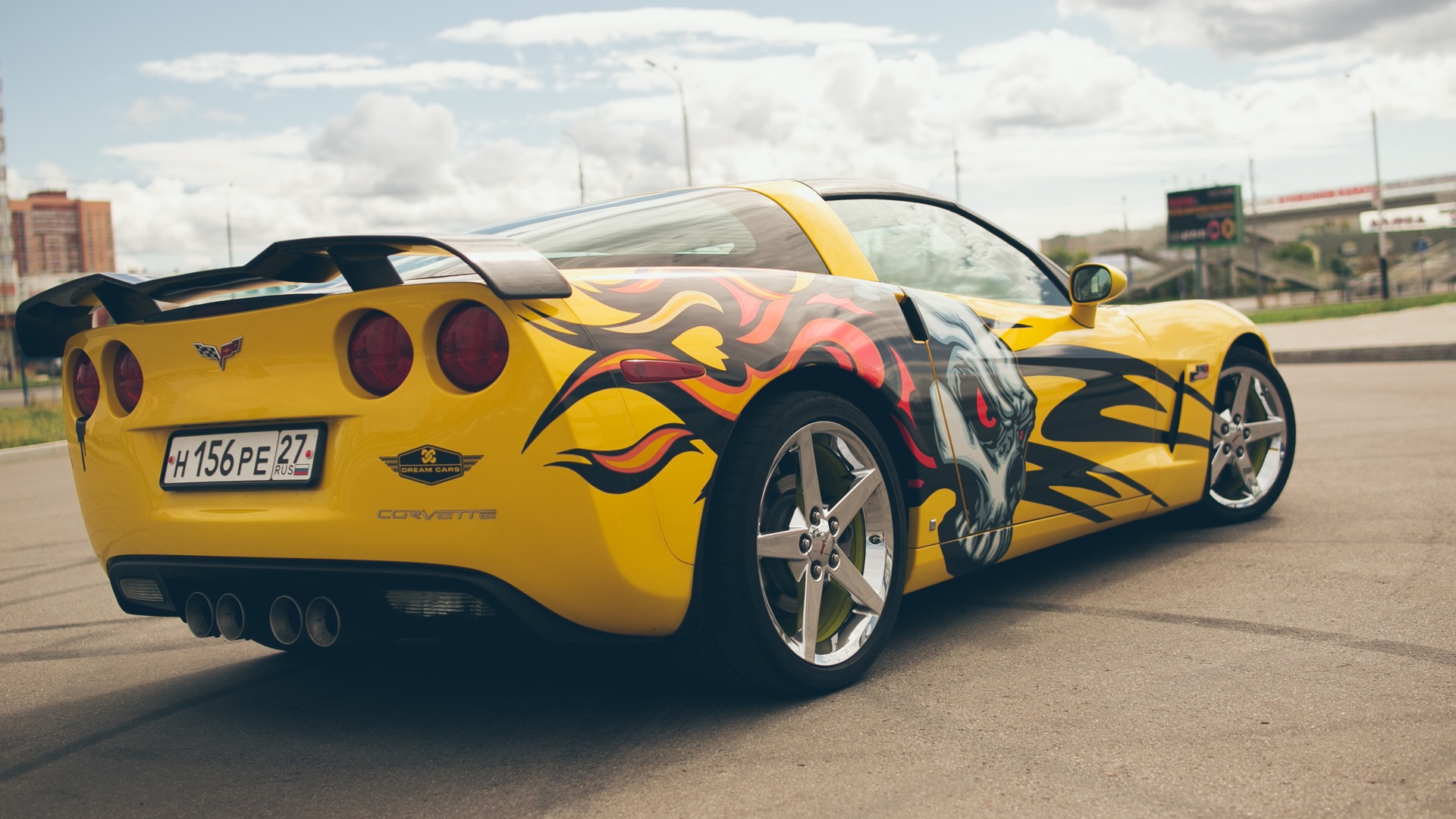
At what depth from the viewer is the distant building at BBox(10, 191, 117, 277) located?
433 ft

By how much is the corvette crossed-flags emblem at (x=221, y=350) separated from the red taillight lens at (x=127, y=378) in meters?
0.30

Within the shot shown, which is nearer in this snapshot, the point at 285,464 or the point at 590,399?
the point at 590,399

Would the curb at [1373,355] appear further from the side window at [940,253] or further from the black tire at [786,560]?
the black tire at [786,560]

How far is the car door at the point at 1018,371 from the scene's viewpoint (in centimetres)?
345

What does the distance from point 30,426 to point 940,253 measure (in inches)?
665

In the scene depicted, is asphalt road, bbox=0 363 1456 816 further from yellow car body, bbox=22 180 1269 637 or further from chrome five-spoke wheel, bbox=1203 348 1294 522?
chrome five-spoke wheel, bbox=1203 348 1294 522

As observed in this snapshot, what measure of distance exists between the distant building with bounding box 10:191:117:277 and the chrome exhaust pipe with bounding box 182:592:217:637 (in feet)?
471

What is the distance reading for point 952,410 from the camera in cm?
336

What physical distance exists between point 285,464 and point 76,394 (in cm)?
90

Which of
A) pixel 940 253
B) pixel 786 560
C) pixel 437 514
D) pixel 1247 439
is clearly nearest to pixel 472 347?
pixel 437 514

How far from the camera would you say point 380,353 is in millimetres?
2607

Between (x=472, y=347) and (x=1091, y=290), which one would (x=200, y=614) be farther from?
(x=1091, y=290)

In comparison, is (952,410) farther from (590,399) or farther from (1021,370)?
(590,399)

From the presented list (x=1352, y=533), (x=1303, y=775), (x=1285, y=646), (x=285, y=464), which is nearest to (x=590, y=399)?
(x=285, y=464)
